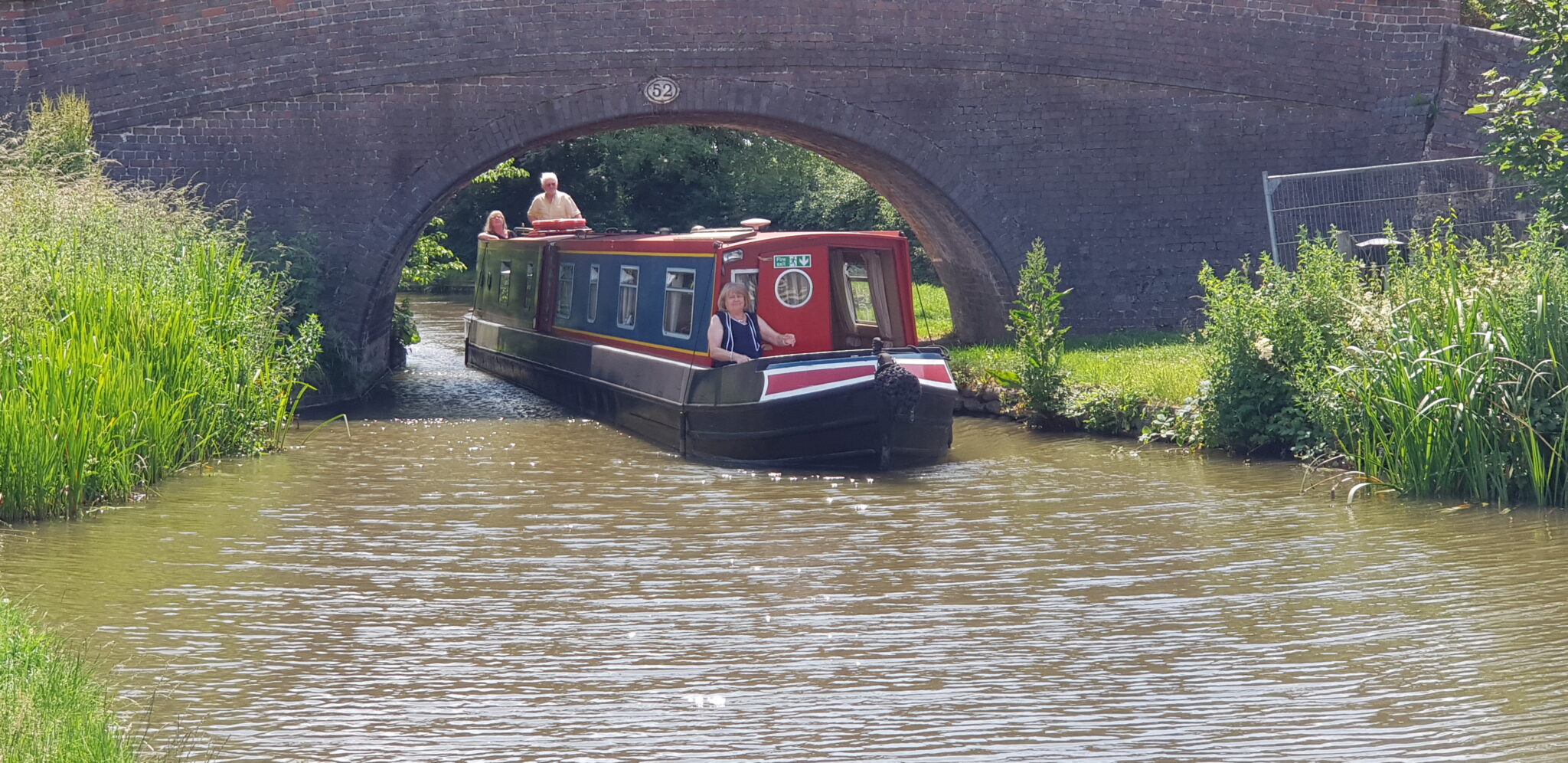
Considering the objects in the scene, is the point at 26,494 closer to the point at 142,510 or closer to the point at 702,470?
the point at 142,510

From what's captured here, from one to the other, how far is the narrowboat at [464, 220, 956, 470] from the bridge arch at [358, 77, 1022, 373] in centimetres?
118

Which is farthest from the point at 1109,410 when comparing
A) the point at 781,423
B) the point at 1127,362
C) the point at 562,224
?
the point at 562,224

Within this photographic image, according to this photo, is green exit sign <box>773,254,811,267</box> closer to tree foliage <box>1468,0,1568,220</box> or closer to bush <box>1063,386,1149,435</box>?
bush <box>1063,386,1149,435</box>

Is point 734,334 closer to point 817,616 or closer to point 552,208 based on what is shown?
point 817,616

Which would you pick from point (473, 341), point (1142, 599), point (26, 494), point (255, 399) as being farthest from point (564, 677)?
point (473, 341)

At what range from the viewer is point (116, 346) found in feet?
27.2

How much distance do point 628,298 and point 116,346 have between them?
4373 mm

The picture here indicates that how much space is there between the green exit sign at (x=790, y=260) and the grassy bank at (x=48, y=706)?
5697mm

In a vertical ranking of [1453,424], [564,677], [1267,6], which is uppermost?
[1267,6]

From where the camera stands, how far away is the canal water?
4.61 m

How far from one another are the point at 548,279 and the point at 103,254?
495 cm

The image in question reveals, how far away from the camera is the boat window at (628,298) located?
11945 millimetres

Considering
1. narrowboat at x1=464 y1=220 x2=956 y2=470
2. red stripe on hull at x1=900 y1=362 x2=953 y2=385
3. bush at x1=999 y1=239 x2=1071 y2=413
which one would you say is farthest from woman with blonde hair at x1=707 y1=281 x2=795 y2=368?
bush at x1=999 y1=239 x2=1071 y2=413

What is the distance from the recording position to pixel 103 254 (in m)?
9.54
